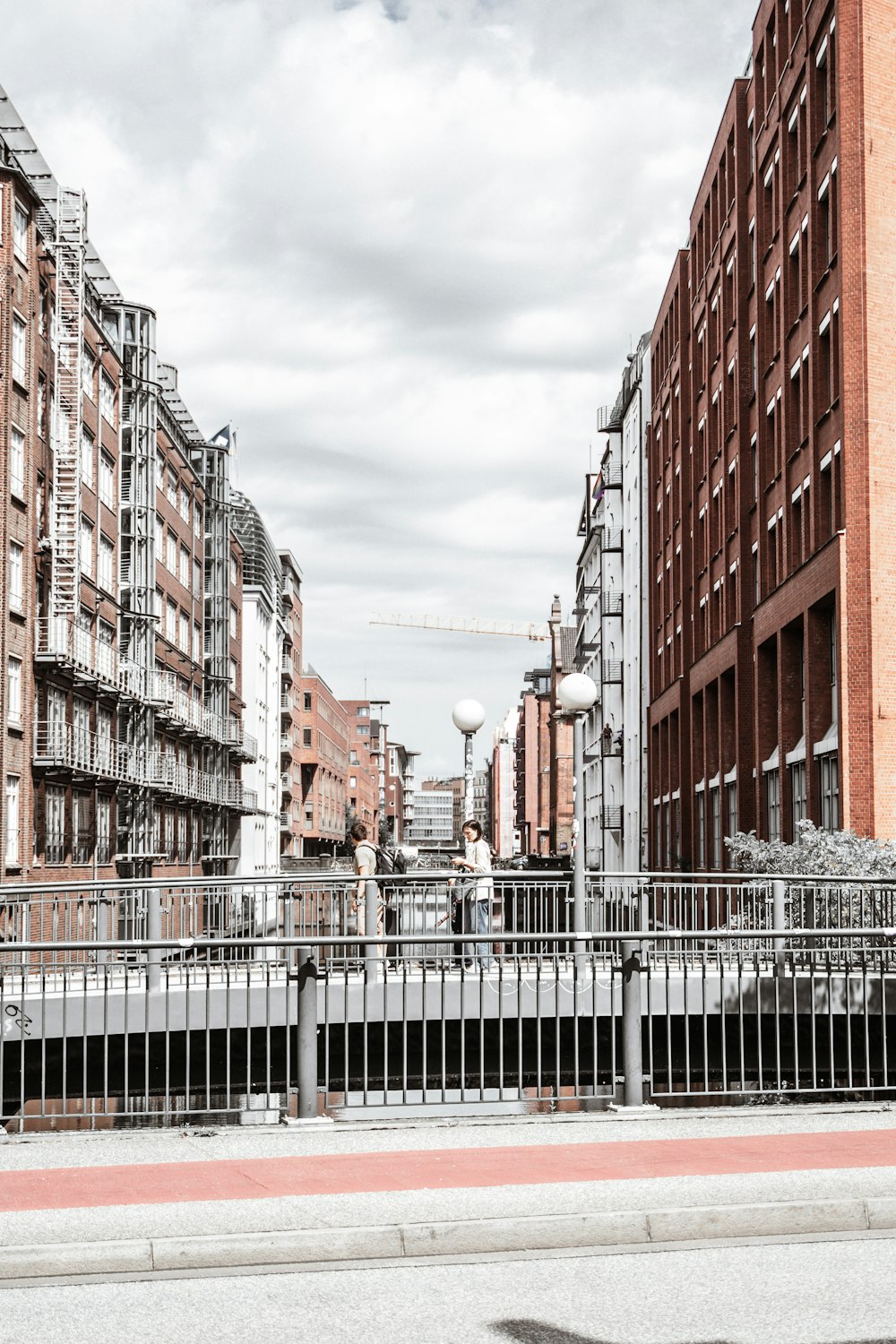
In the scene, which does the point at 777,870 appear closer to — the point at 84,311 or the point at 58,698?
the point at 58,698

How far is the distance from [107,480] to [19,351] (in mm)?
11230

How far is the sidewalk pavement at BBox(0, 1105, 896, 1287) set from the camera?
7.18 meters

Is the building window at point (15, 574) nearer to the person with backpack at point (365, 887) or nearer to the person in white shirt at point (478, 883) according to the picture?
the person in white shirt at point (478, 883)

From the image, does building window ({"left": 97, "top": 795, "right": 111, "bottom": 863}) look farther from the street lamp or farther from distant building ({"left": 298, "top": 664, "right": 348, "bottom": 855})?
distant building ({"left": 298, "top": 664, "right": 348, "bottom": 855})

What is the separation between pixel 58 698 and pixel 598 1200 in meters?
33.5

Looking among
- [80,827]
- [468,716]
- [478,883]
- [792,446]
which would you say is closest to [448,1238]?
[478,883]

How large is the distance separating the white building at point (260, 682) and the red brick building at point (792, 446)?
112 ft

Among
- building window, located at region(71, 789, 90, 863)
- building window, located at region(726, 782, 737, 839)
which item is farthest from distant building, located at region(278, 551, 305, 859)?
building window, located at region(726, 782, 737, 839)

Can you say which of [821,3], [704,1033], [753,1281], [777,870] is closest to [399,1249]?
[753,1281]

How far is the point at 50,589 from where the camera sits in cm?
3841

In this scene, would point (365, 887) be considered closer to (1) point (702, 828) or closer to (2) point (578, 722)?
(2) point (578, 722)

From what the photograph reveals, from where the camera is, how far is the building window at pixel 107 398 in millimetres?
45750

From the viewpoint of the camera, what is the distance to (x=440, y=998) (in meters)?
12.0

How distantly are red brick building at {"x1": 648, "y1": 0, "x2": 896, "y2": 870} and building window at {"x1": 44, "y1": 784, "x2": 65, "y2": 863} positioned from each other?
59.2 ft
